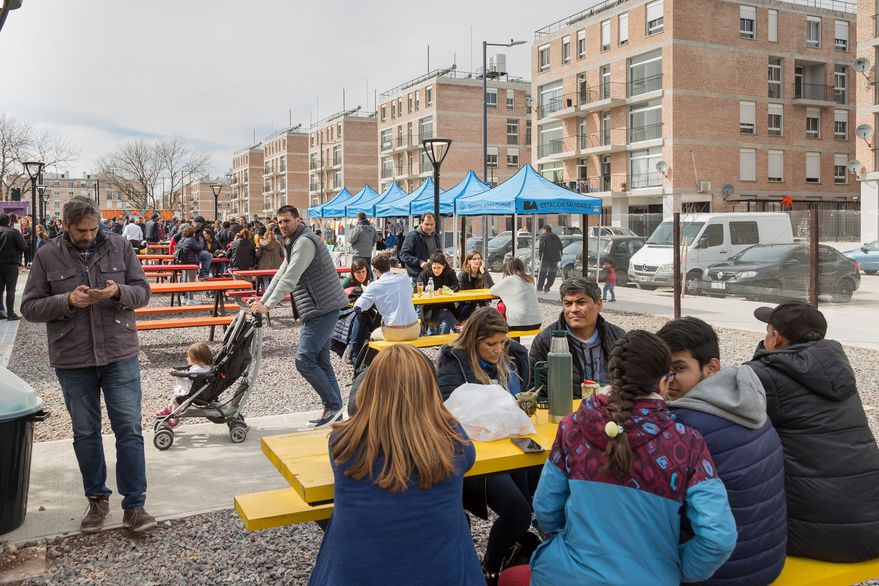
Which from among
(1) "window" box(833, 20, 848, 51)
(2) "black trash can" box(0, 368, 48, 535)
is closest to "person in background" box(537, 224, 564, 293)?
(2) "black trash can" box(0, 368, 48, 535)

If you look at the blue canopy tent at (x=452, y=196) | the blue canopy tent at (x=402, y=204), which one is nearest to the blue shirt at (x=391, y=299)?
the blue canopy tent at (x=452, y=196)

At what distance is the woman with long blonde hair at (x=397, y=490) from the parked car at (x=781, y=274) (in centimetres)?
1121

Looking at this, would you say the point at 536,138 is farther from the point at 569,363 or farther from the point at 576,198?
the point at 569,363

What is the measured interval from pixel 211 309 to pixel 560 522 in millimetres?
10406

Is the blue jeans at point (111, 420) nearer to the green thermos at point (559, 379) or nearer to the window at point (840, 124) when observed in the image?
the green thermos at point (559, 379)

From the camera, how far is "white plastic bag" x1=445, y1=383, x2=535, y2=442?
3.47m

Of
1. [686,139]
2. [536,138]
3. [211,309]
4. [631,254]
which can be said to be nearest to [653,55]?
[686,139]

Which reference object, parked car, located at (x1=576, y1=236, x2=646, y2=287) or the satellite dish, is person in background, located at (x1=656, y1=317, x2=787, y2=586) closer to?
parked car, located at (x1=576, y1=236, x2=646, y2=287)

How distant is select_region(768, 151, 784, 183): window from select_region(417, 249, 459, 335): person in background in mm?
39464

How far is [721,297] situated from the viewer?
54.7 feet

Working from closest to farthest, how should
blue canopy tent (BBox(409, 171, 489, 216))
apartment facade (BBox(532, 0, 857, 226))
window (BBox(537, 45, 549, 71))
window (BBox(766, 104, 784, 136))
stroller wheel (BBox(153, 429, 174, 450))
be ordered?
stroller wheel (BBox(153, 429, 174, 450)), blue canopy tent (BBox(409, 171, 489, 216)), apartment facade (BBox(532, 0, 857, 226)), window (BBox(766, 104, 784, 136)), window (BBox(537, 45, 549, 71))

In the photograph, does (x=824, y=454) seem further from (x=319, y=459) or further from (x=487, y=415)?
(x=319, y=459)

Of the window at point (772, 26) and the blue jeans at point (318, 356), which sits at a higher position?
the window at point (772, 26)

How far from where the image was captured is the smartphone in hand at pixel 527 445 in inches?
130
